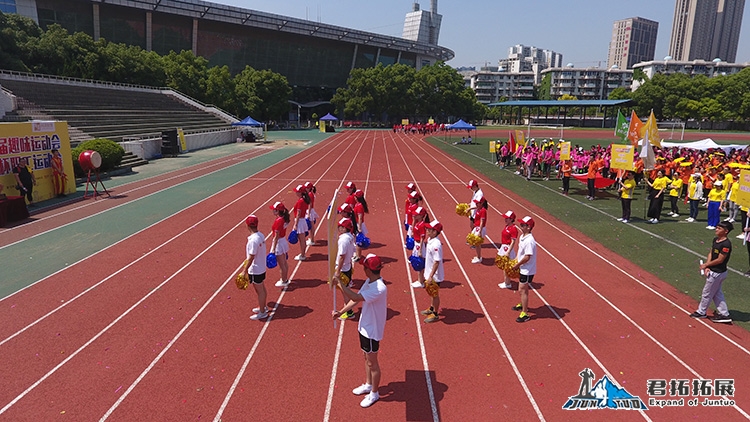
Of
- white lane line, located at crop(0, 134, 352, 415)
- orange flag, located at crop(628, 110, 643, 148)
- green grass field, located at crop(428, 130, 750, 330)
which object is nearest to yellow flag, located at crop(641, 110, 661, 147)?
orange flag, located at crop(628, 110, 643, 148)

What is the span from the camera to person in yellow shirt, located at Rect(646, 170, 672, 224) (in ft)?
44.3

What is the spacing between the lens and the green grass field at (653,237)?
350 inches

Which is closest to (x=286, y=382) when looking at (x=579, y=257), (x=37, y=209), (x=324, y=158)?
(x=579, y=257)

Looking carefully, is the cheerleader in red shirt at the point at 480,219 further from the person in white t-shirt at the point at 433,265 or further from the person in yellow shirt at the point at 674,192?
the person in yellow shirt at the point at 674,192

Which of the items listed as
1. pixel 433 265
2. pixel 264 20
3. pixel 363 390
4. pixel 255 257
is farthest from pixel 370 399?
pixel 264 20

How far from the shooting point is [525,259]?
7.08 m

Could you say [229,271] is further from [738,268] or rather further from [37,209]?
[738,268]

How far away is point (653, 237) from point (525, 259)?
24.4 ft

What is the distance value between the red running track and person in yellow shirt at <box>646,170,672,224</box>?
4426mm

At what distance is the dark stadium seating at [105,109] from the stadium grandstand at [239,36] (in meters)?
22.8

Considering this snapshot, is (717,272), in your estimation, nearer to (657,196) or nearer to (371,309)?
(371,309)

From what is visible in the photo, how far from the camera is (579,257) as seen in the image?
35.5ft

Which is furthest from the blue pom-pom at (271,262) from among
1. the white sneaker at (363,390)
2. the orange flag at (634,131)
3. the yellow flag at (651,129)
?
the orange flag at (634,131)

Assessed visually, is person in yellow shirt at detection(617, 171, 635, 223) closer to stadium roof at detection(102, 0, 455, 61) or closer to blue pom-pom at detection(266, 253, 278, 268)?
blue pom-pom at detection(266, 253, 278, 268)
